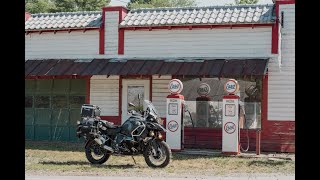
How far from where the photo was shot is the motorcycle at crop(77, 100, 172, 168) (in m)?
12.3

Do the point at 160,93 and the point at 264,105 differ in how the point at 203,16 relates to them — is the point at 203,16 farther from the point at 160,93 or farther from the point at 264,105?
the point at 264,105

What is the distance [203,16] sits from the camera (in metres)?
18.5

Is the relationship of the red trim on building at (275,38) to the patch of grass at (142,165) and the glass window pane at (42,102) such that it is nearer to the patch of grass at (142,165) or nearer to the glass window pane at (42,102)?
the patch of grass at (142,165)

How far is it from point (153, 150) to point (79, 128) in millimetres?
2220

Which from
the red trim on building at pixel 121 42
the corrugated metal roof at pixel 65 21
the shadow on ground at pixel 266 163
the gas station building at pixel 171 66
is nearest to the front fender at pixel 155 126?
the shadow on ground at pixel 266 163

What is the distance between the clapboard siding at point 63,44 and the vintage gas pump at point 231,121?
20.9 ft

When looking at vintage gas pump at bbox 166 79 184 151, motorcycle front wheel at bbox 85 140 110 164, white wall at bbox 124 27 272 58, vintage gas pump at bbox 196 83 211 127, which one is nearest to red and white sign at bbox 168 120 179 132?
vintage gas pump at bbox 166 79 184 151

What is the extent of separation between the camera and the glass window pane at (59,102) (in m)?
19.8
